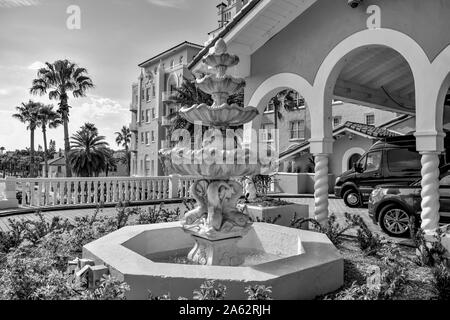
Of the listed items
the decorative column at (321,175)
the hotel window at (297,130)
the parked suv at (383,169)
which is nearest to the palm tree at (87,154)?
the hotel window at (297,130)

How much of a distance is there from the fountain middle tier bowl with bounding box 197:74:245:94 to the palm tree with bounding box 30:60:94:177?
29.2m

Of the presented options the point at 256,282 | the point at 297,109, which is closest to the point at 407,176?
the point at 256,282

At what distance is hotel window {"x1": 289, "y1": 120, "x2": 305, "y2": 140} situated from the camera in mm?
29938

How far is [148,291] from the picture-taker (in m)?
3.04

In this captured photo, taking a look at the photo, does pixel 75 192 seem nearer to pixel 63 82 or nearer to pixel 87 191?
Answer: pixel 87 191

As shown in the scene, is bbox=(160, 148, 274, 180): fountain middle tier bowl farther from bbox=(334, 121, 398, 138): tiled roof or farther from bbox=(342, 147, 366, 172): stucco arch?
bbox=(342, 147, 366, 172): stucco arch

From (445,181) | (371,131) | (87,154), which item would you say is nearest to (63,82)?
(87,154)

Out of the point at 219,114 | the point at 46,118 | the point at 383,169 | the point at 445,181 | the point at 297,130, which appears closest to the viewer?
the point at 219,114

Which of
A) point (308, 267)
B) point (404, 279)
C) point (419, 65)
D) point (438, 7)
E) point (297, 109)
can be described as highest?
point (297, 109)

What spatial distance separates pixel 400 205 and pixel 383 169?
561 centimetres

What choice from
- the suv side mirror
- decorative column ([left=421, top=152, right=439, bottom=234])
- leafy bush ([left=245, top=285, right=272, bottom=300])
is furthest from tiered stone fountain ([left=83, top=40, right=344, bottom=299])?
the suv side mirror

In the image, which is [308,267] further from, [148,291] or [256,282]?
[148,291]

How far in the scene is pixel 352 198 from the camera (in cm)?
1469

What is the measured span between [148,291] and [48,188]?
10170 millimetres
